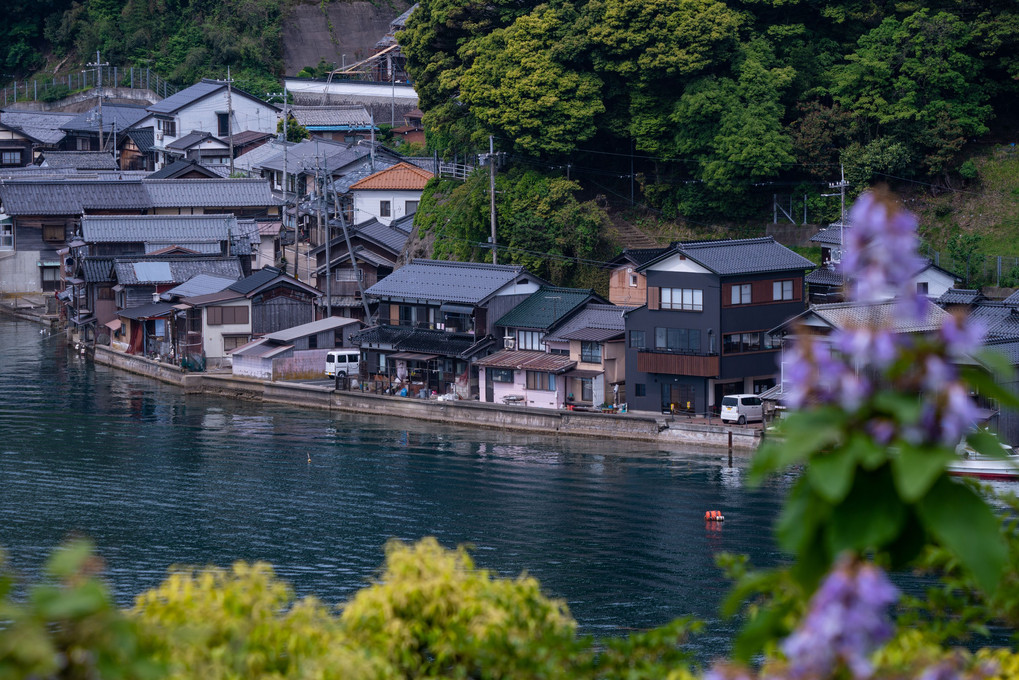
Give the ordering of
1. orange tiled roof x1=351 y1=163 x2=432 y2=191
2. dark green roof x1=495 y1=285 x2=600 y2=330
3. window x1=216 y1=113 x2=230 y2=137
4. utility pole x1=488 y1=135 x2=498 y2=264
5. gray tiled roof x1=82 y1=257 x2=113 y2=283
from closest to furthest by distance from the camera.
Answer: dark green roof x1=495 y1=285 x2=600 y2=330
utility pole x1=488 y1=135 x2=498 y2=264
gray tiled roof x1=82 y1=257 x2=113 y2=283
orange tiled roof x1=351 y1=163 x2=432 y2=191
window x1=216 y1=113 x2=230 y2=137

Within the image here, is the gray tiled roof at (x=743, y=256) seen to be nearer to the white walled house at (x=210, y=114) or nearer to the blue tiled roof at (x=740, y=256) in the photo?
the blue tiled roof at (x=740, y=256)

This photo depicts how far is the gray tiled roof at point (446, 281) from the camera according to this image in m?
39.4

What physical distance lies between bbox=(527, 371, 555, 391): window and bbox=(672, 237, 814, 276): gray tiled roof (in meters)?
5.34

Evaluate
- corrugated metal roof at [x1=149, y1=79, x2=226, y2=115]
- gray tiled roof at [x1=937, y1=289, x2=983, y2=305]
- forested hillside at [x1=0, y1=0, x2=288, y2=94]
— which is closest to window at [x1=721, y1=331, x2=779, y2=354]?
gray tiled roof at [x1=937, y1=289, x2=983, y2=305]

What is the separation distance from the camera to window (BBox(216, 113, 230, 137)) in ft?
230

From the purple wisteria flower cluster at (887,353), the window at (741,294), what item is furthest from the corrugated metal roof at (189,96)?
the purple wisteria flower cluster at (887,353)

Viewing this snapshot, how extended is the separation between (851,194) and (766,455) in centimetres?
3806

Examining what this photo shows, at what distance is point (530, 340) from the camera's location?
38.5 metres

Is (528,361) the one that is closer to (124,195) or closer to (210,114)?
(124,195)

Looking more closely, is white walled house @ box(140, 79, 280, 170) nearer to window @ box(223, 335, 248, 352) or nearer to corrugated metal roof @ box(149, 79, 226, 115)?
corrugated metal roof @ box(149, 79, 226, 115)

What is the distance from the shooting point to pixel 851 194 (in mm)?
40500

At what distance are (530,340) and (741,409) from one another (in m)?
7.87

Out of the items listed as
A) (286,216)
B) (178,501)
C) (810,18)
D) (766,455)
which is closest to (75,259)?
(286,216)

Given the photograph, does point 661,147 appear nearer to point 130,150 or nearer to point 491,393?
point 491,393
